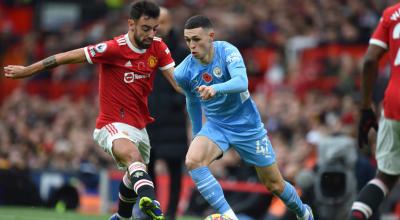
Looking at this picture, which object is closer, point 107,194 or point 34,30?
point 107,194

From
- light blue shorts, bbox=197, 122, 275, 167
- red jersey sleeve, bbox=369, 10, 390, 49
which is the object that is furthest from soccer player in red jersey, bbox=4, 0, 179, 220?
red jersey sleeve, bbox=369, 10, 390, 49

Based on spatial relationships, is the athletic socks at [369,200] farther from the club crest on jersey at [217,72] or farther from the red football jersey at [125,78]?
the red football jersey at [125,78]

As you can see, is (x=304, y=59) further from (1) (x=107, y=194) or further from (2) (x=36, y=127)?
(2) (x=36, y=127)

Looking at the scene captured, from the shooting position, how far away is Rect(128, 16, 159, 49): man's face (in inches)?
417

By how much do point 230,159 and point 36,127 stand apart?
25.3 ft

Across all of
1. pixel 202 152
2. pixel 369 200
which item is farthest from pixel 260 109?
pixel 369 200

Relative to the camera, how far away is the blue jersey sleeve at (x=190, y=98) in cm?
1030

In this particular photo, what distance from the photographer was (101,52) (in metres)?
10.5

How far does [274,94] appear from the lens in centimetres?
1989

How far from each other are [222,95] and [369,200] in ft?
5.51

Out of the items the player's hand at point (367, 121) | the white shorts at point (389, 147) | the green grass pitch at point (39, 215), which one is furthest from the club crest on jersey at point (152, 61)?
the green grass pitch at point (39, 215)

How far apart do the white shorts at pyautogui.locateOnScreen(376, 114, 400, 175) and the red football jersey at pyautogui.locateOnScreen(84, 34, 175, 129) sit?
242 cm

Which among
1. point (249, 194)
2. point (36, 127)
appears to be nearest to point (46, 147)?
point (36, 127)

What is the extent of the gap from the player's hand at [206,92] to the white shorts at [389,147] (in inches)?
64.4
